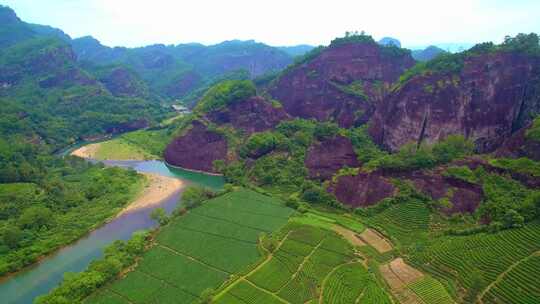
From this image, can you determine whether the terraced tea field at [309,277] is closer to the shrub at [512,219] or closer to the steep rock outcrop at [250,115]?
the shrub at [512,219]

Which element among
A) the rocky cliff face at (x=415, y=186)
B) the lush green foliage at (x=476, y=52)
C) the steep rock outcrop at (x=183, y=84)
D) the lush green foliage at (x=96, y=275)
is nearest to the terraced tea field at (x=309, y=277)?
the rocky cliff face at (x=415, y=186)

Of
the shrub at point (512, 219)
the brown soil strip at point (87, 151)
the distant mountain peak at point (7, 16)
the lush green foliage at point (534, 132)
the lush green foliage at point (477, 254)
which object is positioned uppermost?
the distant mountain peak at point (7, 16)

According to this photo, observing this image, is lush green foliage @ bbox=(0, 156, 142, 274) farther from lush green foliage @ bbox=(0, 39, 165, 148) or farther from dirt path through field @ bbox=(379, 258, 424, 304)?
dirt path through field @ bbox=(379, 258, 424, 304)

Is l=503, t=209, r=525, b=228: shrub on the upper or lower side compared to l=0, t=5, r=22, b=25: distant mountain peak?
lower

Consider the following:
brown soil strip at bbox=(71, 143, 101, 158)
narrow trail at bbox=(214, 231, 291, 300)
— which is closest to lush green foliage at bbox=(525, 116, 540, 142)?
narrow trail at bbox=(214, 231, 291, 300)

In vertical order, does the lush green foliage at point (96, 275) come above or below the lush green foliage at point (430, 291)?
below

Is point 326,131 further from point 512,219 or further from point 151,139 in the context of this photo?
point 151,139
